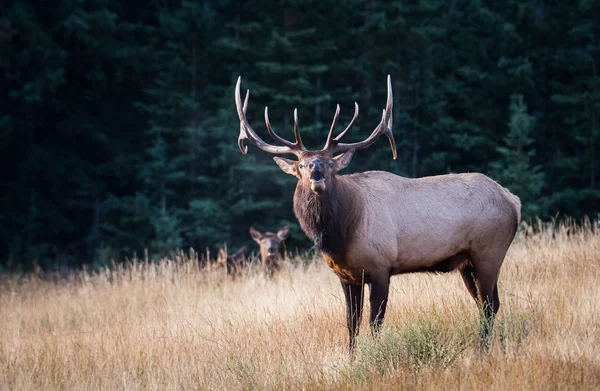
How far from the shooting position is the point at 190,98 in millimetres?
22703

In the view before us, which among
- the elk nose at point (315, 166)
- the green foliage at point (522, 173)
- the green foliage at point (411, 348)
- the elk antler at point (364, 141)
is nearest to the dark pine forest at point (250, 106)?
the green foliage at point (522, 173)

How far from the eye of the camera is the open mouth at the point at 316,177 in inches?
237

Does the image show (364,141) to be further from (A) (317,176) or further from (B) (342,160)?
(A) (317,176)

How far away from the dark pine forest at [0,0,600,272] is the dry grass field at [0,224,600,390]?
11.8 m

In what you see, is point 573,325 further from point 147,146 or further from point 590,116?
point 147,146

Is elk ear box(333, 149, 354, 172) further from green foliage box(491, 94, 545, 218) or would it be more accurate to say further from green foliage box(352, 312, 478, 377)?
green foliage box(491, 94, 545, 218)

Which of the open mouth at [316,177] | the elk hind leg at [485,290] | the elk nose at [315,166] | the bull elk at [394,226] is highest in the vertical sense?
the elk nose at [315,166]

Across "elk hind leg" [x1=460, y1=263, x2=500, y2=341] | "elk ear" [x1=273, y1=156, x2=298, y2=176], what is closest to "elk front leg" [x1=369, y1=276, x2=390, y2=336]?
"elk hind leg" [x1=460, y1=263, x2=500, y2=341]

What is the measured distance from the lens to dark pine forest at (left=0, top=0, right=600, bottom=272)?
2164cm

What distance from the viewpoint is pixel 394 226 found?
6.36m

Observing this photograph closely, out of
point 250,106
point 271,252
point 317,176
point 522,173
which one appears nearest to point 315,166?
point 317,176

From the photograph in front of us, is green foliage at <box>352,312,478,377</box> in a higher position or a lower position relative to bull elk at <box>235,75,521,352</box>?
lower

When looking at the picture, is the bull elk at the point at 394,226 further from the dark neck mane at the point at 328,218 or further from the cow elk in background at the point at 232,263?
the cow elk in background at the point at 232,263

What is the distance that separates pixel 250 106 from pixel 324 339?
16.4 metres
